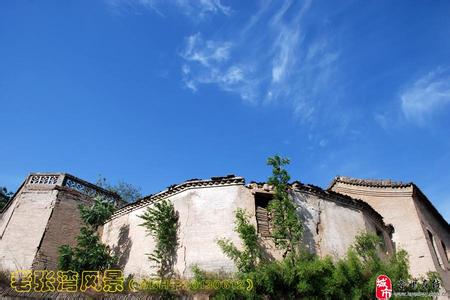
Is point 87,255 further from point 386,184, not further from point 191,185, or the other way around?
point 386,184

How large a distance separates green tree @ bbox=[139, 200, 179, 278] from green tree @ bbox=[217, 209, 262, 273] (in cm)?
195

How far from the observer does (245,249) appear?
1166 cm

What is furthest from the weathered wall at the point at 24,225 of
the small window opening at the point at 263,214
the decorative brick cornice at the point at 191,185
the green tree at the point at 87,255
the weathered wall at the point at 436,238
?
the weathered wall at the point at 436,238

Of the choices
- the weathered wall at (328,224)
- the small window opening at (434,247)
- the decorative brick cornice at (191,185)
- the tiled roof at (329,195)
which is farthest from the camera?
the small window opening at (434,247)

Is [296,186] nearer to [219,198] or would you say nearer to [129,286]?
[219,198]

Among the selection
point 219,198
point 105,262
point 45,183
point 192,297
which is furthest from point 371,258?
point 45,183

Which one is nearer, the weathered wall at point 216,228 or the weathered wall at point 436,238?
the weathered wall at point 216,228

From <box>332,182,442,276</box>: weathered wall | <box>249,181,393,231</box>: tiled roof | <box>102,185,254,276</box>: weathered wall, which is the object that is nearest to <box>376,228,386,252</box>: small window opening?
<box>249,181,393,231</box>: tiled roof

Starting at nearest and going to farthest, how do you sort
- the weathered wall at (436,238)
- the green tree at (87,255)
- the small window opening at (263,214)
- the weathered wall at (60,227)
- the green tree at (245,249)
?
the green tree at (245,249)
the small window opening at (263,214)
the green tree at (87,255)
the weathered wall at (60,227)
the weathered wall at (436,238)

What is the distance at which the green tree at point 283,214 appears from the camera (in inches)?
471

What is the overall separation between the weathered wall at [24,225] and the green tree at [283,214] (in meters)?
9.95

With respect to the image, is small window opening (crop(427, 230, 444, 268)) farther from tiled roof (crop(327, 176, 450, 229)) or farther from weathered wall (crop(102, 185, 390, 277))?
weathered wall (crop(102, 185, 390, 277))

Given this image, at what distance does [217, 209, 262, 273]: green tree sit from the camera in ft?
36.8

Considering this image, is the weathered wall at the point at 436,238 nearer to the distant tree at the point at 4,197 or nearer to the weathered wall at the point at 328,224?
the weathered wall at the point at 328,224
